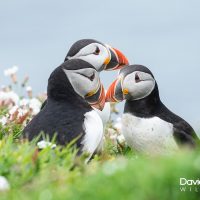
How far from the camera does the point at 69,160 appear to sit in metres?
7.10

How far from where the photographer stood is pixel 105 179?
17.9 ft

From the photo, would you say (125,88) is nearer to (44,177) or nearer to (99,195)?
(44,177)

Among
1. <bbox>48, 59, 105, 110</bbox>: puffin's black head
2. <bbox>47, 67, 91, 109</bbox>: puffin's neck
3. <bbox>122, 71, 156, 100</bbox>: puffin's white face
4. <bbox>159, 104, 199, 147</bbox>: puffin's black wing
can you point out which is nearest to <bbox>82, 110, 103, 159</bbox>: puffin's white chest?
<bbox>47, 67, 91, 109</bbox>: puffin's neck

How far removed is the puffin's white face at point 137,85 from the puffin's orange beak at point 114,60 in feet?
4.38

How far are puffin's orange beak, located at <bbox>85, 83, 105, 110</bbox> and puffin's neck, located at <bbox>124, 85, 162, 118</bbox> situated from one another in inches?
15.5

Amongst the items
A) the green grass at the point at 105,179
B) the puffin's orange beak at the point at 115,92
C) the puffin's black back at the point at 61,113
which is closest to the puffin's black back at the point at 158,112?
the puffin's orange beak at the point at 115,92

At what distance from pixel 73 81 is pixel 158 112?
4.58 feet

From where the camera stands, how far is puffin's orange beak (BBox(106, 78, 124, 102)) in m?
9.71

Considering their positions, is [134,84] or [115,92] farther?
[115,92]

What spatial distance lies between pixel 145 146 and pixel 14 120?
2.28 m

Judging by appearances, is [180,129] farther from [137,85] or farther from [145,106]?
[137,85]

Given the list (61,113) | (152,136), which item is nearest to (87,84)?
(61,113)

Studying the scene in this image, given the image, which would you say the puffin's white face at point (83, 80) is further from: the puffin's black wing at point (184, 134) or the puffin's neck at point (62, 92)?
the puffin's black wing at point (184, 134)

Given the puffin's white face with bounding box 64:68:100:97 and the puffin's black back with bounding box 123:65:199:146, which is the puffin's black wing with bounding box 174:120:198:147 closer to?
the puffin's black back with bounding box 123:65:199:146
